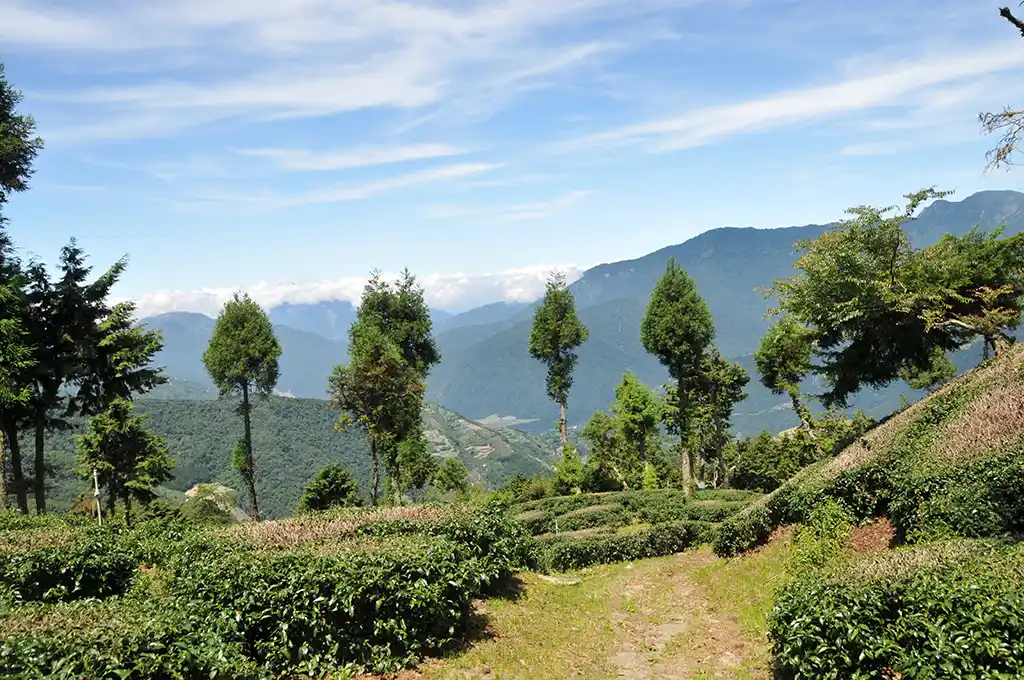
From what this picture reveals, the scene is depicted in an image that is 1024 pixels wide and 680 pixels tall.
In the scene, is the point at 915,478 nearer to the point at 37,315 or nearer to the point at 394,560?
the point at 394,560

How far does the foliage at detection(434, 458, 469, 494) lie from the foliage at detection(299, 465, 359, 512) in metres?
5.73

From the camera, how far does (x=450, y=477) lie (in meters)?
43.0

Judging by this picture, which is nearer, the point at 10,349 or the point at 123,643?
the point at 123,643

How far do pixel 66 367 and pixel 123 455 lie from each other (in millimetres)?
8695

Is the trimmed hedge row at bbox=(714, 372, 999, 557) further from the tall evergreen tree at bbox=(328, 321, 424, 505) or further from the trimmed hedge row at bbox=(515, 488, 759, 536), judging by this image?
the tall evergreen tree at bbox=(328, 321, 424, 505)

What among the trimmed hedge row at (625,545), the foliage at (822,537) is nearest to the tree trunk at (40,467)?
the trimmed hedge row at (625,545)

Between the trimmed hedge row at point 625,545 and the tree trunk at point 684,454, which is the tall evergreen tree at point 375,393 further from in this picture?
the tree trunk at point 684,454

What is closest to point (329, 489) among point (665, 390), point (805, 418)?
point (665, 390)

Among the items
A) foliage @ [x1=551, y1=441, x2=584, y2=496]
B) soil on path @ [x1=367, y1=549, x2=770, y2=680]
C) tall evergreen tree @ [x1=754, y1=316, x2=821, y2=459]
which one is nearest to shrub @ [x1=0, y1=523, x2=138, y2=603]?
soil on path @ [x1=367, y1=549, x2=770, y2=680]

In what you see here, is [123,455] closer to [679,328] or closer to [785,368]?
[679,328]

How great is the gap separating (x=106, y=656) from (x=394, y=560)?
404 centimetres

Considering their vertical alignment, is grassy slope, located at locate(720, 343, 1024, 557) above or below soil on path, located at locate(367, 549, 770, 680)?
above

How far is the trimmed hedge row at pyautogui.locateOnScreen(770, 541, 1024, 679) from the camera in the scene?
6.19 meters

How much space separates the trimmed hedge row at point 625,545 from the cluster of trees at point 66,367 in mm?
19439
